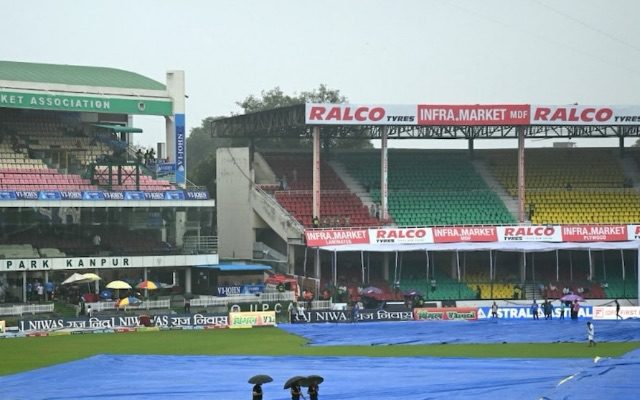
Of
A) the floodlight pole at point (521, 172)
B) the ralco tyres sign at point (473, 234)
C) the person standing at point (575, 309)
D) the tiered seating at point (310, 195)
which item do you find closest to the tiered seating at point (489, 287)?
the ralco tyres sign at point (473, 234)

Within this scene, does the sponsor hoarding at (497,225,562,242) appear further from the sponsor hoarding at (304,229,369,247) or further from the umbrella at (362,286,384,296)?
the umbrella at (362,286,384,296)

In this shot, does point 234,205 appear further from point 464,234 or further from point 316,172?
point 464,234

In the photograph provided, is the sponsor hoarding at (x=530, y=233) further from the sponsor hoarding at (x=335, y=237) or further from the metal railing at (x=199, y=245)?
the metal railing at (x=199, y=245)

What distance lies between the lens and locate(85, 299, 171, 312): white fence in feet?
183

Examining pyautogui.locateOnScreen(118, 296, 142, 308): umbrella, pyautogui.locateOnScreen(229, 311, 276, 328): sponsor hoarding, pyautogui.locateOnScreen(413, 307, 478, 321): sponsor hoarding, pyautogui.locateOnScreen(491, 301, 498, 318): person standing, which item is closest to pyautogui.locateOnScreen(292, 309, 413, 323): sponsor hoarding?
pyautogui.locateOnScreen(413, 307, 478, 321): sponsor hoarding

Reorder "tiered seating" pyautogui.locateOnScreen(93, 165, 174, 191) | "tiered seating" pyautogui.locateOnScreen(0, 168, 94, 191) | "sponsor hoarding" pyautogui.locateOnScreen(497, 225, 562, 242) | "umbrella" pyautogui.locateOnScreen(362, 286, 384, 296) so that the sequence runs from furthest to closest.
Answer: "sponsor hoarding" pyautogui.locateOnScreen(497, 225, 562, 242)
"tiered seating" pyautogui.locateOnScreen(93, 165, 174, 191)
"umbrella" pyautogui.locateOnScreen(362, 286, 384, 296)
"tiered seating" pyautogui.locateOnScreen(0, 168, 94, 191)

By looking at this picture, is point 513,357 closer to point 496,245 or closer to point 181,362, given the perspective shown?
point 181,362

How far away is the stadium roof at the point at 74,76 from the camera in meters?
64.8

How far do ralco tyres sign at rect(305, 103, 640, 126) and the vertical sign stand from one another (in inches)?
319

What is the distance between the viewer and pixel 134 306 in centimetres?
5672

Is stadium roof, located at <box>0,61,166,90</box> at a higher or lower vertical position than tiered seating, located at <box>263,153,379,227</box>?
higher

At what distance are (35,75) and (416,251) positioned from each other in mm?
24018

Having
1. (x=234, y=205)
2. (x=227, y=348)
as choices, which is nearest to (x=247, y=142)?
(x=234, y=205)

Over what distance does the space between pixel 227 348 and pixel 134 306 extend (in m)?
10.7
